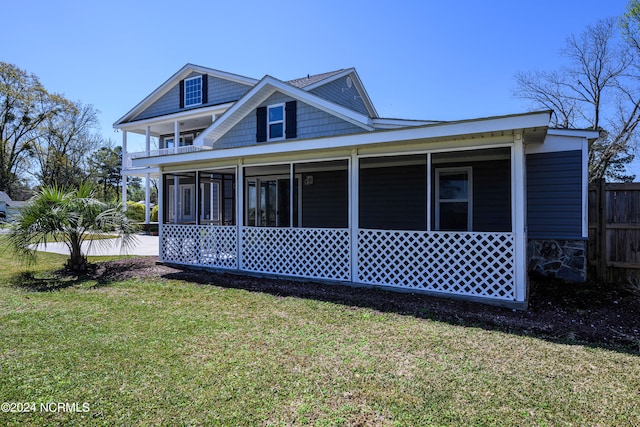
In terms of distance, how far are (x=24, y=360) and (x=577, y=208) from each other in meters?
9.03

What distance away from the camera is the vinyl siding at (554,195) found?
7.48 meters

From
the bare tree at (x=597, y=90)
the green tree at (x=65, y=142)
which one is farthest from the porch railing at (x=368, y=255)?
the green tree at (x=65, y=142)

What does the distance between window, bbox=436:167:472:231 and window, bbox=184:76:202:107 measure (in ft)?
44.4

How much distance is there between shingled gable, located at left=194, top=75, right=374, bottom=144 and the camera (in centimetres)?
1043

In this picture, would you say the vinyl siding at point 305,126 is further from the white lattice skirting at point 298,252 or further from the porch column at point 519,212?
the porch column at point 519,212

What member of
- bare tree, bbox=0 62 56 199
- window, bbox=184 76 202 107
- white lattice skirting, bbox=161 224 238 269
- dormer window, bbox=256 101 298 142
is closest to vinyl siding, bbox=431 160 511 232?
dormer window, bbox=256 101 298 142

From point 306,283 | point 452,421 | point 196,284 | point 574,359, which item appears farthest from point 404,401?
point 196,284

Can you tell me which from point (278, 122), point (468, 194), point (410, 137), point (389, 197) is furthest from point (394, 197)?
point (278, 122)

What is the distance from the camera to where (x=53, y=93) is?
35.0 metres

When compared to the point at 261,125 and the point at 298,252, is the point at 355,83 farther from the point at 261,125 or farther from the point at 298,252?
the point at 298,252

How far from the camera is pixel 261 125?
11.9 m

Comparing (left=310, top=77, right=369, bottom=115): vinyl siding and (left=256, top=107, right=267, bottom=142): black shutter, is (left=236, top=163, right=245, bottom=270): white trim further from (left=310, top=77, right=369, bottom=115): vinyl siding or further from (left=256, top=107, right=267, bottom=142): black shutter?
(left=310, top=77, right=369, bottom=115): vinyl siding

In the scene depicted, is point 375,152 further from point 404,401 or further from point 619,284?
point 619,284

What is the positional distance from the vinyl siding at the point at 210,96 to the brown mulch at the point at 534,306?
11.3m
